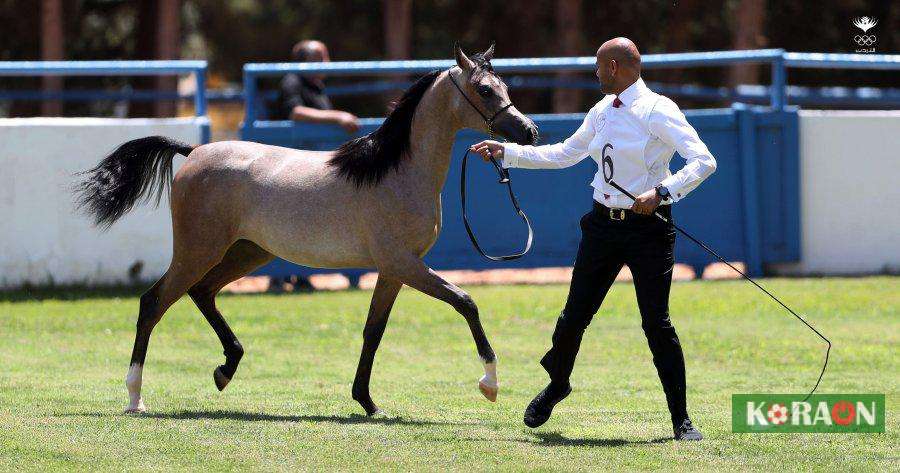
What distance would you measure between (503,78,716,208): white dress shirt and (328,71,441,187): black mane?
130 centimetres

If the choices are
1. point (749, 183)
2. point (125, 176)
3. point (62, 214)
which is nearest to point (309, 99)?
point (62, 214)

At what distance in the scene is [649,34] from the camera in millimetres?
25719

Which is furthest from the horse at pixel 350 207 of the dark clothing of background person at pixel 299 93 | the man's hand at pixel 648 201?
the dark clothing of background person at pixel 299 93

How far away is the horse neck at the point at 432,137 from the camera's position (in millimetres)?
7965

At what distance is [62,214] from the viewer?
44.8 feet

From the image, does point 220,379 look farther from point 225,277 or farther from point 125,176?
point 125,176

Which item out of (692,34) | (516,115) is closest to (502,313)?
(516,115)

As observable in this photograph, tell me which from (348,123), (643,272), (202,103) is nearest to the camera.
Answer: (643,272)

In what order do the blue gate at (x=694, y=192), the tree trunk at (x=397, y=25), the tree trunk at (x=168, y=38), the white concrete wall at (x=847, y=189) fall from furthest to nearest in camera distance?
the tree trunk at (x=397, y=25) < the tree trunk at (x=168, y=38) < the white concrete wall at (x=847, y=189) < the blue gate at (x=694, y=192)

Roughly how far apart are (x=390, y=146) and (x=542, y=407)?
1.71 m

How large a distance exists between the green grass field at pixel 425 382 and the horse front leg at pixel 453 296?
260mm

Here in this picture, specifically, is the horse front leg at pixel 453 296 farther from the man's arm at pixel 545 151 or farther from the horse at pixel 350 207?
the man's arm at pixel 545 151

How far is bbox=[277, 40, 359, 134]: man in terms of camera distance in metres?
13.7

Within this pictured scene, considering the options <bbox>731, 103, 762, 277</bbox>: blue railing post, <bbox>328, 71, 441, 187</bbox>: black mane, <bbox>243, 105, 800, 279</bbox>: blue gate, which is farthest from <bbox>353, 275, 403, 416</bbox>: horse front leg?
<bbox>731, 103, 762, 277</bbox>: blue railing post
